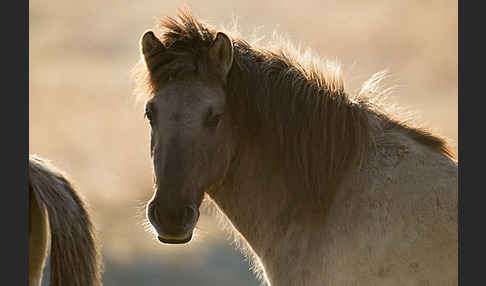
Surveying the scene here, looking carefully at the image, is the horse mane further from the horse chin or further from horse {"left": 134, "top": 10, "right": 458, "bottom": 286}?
the horse chin

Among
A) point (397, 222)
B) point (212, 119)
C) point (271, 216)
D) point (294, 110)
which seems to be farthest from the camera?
point (271, 216)

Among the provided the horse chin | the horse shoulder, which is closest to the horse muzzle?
the horse chin

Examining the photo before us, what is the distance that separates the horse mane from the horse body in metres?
0.14

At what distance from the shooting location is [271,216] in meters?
5.42

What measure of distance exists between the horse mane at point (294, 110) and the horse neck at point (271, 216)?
147 millimetres

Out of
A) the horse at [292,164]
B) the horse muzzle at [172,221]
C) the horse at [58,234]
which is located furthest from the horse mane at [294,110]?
the horse at [58,234]

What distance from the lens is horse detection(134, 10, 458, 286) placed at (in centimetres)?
487

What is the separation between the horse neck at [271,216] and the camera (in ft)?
17.1

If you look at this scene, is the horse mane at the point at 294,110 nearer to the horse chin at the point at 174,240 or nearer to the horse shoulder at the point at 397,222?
the horse shoulder at the point at 397,222

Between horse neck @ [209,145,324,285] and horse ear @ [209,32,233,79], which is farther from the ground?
Answer: horse ear @ [209,32,233,79]

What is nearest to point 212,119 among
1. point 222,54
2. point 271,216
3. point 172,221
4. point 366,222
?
point 222,54

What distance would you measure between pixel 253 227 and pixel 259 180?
0.40 metres

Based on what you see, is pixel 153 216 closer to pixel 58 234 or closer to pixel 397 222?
pixel 58 234

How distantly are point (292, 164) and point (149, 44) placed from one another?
4.88 ft
